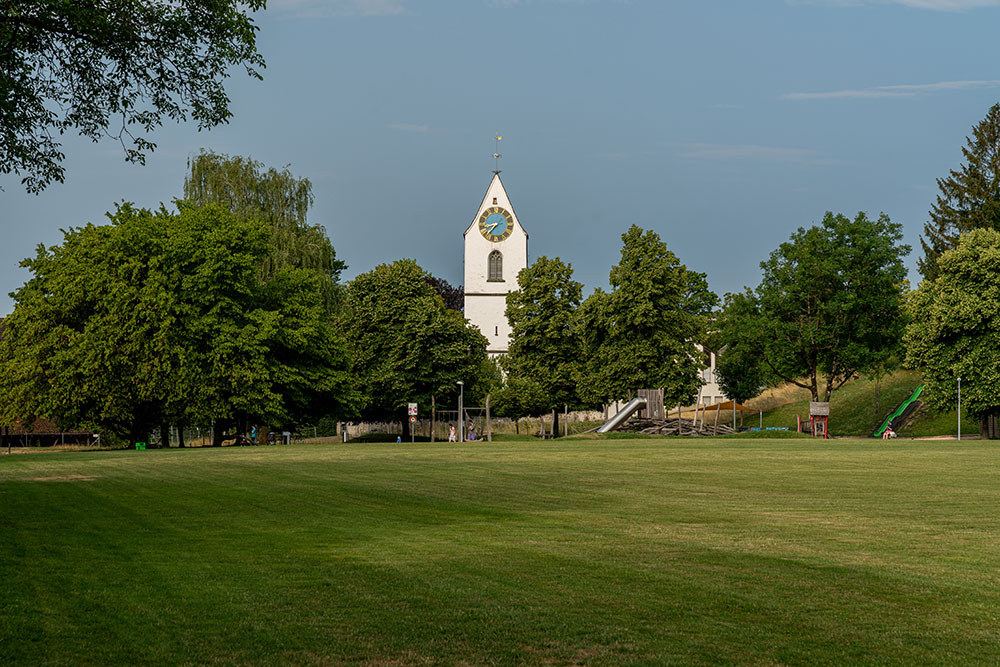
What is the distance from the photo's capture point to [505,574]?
11.3 meters

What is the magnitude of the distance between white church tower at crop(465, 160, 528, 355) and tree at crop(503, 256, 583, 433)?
41503 mm

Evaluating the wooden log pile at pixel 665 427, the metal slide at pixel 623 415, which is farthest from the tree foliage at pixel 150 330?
the wooden log pile at pixel 665 427

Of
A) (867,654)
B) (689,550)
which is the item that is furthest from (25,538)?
(867,654)

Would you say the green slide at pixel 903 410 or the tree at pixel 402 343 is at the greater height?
the tree at pixel 402 343

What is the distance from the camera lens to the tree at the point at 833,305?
76.8 metres

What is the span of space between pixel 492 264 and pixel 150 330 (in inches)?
2780

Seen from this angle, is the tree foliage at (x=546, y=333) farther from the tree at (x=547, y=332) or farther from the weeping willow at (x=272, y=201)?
the weeping willow at (x=272, y=201)

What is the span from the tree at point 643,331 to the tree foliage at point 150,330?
22.1 m

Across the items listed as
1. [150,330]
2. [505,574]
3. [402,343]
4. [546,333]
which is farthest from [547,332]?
[505,574]

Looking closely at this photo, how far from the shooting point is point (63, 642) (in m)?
8.30

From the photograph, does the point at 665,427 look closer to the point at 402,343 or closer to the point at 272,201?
the point at 402,343

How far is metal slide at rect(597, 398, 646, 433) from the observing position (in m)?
69.6

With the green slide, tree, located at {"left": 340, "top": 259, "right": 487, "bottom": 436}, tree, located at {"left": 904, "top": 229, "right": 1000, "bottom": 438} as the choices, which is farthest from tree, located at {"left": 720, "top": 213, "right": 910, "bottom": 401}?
tree, located at {"left": 340, "top": 259, "right": 487, "bottom": 436}

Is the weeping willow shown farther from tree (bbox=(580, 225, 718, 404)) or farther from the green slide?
the green slide
